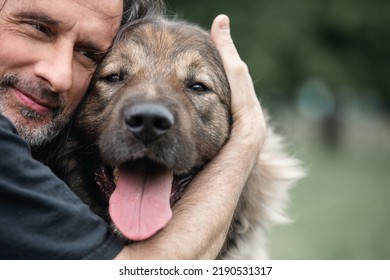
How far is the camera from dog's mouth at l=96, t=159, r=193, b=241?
3.57 m

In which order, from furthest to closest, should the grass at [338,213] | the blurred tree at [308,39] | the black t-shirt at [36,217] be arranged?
the blurred tree at [308,39] < the grass at [338,213] < the black t-shirt at [36,217]

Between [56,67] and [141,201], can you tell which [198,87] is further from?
[141,201]

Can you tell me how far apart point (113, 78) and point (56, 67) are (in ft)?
1.71

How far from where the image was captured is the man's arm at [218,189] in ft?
11.1

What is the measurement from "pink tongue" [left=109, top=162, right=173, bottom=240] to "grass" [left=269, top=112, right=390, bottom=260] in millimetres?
2448

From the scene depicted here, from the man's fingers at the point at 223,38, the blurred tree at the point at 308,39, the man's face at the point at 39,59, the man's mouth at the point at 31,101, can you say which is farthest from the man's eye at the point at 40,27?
the blurred tree at the point at 308,39

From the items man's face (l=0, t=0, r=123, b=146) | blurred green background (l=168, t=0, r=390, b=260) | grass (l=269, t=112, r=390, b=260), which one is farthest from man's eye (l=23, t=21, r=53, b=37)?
blurred green background (l=168, t=0, r=390, b=260)

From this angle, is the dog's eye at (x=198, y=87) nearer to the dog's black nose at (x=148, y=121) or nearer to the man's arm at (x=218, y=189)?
the man's arm at (x=218, y=189)

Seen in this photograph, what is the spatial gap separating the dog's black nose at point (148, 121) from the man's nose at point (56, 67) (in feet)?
1.91

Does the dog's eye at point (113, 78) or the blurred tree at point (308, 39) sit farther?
the blurred tree at point (308, 39)

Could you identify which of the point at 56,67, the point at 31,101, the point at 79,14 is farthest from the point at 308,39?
the point at 31,101

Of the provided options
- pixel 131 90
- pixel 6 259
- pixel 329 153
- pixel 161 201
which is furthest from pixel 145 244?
pixel 329 153

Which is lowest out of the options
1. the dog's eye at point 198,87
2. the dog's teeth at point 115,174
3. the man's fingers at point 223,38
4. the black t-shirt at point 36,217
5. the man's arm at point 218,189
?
the dog's teeth at point 115,174
